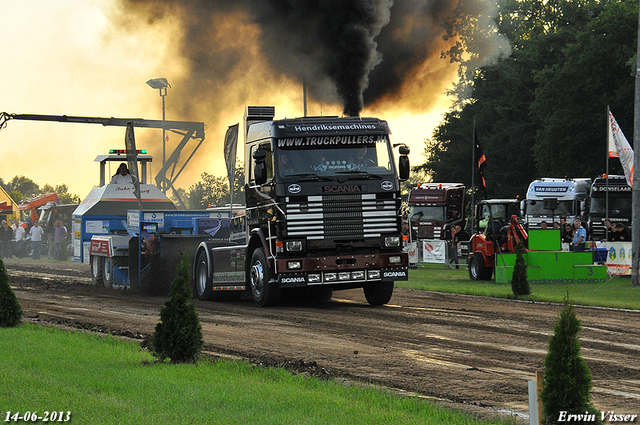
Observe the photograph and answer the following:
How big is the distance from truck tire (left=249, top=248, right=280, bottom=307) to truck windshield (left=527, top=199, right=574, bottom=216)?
2459 cm

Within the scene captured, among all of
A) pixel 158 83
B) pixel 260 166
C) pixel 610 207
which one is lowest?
pixel 610 207

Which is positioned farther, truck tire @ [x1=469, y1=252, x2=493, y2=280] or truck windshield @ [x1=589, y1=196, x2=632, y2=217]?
truck windshield @ [x1=589, y1=196, x2=632, y2=217]

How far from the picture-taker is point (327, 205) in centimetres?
1523

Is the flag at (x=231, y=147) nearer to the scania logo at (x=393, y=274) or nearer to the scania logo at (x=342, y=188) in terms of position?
the scania logo at (x=342, y=188)

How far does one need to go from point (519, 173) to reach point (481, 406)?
5254 cm

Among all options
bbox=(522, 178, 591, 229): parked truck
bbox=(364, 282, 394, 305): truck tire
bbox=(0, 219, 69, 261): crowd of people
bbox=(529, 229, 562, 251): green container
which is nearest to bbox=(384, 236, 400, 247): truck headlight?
bbox=(364, 282, 394, 305): truck tire

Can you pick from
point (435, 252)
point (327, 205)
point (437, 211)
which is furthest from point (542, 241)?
point (437, 211)

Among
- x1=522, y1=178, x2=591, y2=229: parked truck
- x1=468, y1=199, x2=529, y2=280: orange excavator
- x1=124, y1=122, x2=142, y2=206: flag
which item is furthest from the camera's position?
x1=522, y1=178, x2=591, y2=229: parked truck

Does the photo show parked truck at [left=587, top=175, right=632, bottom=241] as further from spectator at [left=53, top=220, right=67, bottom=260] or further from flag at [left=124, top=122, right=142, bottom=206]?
spectator at [left=53, top=220, right=67, bottom=260]

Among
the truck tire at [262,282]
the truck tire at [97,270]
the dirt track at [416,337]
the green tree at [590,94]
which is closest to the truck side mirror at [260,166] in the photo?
the truck tire at [262,282]

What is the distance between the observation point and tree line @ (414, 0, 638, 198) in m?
46.0

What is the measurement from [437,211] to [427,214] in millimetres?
539

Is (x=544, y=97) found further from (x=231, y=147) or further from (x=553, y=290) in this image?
(x=231, y=147)

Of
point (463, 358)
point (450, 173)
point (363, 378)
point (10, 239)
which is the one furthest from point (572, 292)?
point (450, 173)
